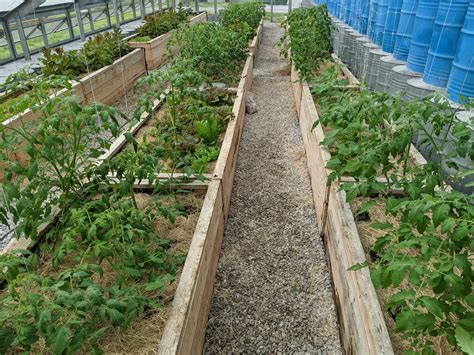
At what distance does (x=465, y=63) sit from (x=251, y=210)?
6.25ft

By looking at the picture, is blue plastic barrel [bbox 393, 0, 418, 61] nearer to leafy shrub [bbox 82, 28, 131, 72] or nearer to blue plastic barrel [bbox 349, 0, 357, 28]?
blue plastic barrel [bbox 349, 0, 357, 28]

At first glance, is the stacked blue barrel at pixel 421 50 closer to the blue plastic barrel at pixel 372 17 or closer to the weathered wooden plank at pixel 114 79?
the blue plastic barrel at pixel 372 17

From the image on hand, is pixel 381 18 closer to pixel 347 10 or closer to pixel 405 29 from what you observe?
pixel 405 29

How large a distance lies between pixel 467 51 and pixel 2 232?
3608 mm

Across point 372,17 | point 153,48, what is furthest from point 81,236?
point 153,48

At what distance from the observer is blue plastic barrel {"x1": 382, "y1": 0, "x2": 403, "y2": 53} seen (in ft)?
13.1

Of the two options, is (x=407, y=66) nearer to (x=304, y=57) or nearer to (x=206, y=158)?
A: (x=304, y=57)

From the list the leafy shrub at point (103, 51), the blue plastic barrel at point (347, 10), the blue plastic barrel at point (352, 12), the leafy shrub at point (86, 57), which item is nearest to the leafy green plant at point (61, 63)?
the leafy shrub at point (86, 57)

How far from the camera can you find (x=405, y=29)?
3.68 metres

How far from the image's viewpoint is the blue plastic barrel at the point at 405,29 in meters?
3.61

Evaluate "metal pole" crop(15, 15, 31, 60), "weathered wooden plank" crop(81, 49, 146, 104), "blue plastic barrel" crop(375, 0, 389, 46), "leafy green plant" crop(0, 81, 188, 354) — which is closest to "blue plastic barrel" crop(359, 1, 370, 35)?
"blue plastic barrel" crop(375, 0, 389, 46)

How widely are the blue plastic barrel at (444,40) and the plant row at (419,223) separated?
1.11 m

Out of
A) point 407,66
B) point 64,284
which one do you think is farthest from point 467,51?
point 64,284

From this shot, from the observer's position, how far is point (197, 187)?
237 centimetres
